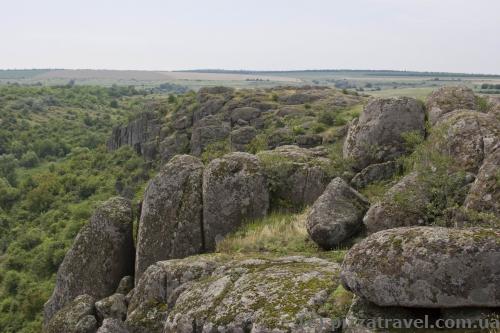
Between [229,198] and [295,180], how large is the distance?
9.73 ft

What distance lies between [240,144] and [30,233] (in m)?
34.1

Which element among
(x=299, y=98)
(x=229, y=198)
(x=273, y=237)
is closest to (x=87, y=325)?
(x=229, y=198)

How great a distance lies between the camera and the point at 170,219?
20.1 meters

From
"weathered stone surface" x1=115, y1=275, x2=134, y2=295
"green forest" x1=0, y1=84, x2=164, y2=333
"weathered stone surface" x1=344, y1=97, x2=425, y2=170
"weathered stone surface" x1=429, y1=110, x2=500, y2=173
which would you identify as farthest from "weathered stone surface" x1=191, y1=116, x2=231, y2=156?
"weathered stone surface" x1=429, y1=110, x2=500, y2=173

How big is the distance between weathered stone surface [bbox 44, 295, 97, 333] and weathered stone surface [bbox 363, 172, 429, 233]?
997 cm

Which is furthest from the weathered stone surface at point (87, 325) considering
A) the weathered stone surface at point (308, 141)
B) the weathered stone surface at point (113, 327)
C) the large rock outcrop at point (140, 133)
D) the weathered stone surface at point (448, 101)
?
the large rock outcrop at point (140, 133)

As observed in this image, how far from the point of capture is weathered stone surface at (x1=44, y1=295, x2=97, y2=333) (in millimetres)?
17188

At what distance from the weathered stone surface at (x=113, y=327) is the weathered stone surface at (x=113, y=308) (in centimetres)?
95

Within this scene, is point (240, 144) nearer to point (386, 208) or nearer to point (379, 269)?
point (386, 208)

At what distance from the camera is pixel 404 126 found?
20469 mm

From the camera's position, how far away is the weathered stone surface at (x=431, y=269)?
9.62 meters

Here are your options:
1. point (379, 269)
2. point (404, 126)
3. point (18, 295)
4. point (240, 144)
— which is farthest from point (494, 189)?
point (240, 144)

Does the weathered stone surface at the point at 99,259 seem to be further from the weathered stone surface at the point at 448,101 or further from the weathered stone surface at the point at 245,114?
the weathered stone surface at the point at 245,114

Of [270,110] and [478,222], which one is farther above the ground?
[478,222]
